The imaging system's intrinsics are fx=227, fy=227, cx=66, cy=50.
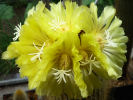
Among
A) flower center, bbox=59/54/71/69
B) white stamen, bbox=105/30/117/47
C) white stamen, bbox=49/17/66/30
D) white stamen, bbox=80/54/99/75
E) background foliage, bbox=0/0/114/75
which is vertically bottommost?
white stamen, bbox=80/54/99/75

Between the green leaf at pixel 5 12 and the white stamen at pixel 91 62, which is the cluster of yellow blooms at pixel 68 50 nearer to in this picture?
the white stamen at pixel 91 62

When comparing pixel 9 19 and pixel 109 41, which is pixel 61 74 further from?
pixel 9 19

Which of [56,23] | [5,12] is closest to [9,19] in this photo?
[5,12]

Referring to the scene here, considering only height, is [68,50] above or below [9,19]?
below

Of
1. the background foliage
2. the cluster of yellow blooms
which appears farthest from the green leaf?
the cluster of yellow blooms

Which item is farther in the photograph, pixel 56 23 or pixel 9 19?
pixel 9 19

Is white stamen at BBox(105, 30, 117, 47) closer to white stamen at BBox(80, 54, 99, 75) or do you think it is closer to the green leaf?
white stamen at BBox(80, 54, 99, 75)
